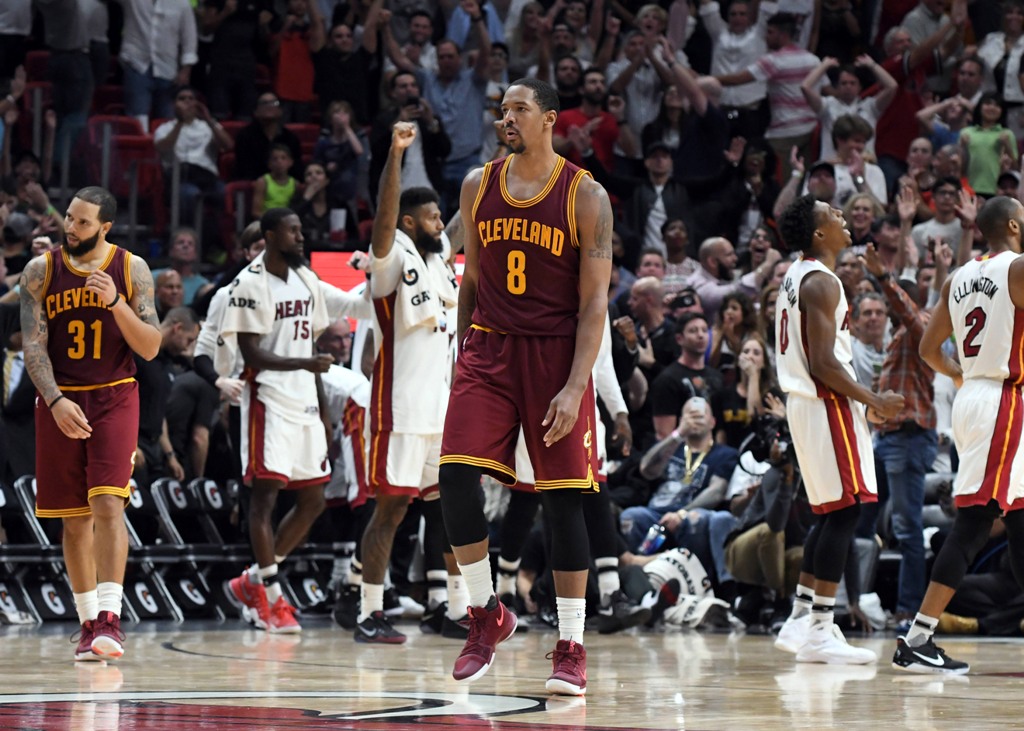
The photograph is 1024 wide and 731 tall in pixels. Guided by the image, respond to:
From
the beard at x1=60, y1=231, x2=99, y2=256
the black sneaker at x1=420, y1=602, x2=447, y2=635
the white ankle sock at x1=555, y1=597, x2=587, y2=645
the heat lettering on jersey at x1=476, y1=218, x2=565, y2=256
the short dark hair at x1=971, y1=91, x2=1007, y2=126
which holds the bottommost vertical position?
the black sneaker at x1=420, y1=602, x2=447, y2=635

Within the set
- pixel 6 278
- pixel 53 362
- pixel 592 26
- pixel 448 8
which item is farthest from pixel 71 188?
pixel 53 362

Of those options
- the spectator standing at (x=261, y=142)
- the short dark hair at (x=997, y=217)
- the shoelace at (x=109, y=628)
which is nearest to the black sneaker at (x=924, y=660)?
the short dark hair at (x=997, y=217)

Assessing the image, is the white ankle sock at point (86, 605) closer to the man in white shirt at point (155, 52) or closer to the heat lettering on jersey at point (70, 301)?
the heat lettering on jersey at point (70, 301)

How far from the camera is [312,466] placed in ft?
33.3

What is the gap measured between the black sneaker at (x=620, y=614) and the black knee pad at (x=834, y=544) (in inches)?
85.8

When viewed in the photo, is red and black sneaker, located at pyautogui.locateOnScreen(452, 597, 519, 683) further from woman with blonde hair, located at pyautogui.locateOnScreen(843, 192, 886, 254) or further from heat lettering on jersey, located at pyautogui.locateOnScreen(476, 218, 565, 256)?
woman with blonde hair, located at pyautogui.locateOnScreen(843, 192, 886, 254)

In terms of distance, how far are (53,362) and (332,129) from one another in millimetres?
8799

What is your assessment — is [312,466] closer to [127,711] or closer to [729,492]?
[729,492]

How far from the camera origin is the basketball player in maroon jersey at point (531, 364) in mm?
6184

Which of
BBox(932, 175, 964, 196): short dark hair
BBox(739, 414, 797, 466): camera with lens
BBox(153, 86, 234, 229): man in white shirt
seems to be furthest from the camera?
BBox(153, 86, 234, 229): man in white shirt

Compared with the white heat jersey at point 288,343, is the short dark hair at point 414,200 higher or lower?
higher

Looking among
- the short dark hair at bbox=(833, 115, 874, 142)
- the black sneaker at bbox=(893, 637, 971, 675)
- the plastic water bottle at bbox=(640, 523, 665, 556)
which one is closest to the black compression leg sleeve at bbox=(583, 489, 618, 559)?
the plastic water bottle at bbox=(640, 523, 665, 556)

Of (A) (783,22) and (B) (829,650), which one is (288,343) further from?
(A) (783,22)

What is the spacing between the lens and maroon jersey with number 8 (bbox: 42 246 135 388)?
8.05m
